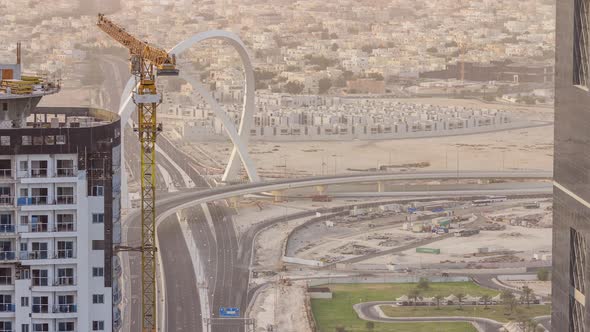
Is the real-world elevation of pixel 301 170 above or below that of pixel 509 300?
above

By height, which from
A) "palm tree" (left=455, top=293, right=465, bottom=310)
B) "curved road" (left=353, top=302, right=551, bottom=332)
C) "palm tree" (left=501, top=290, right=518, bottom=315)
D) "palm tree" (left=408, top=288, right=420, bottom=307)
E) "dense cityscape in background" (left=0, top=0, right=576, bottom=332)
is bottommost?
"curved road" (left=353, top=302, right=551, bottom=332)

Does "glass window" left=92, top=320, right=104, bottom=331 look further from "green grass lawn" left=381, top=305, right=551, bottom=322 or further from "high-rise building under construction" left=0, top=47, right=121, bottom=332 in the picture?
"green grass lawn" left=381, top=305, right=551, bottom=322

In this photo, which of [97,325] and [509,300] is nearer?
[97,325]

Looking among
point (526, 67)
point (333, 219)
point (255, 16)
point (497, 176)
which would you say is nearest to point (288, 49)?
point (255, 16)

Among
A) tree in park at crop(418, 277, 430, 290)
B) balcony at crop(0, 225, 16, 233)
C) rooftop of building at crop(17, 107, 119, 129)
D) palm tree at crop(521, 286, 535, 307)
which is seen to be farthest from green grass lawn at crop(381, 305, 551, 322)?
balcony at crop(0, 225, 16, 233)

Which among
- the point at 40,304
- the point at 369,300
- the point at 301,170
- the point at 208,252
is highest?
the point at 40,304

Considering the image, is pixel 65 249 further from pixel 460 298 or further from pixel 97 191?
pixel 460 298

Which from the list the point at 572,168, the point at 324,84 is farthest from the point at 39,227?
the point at 324,84
